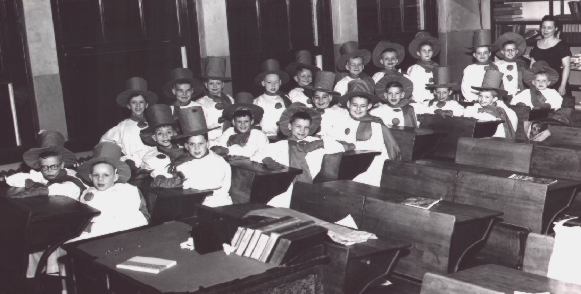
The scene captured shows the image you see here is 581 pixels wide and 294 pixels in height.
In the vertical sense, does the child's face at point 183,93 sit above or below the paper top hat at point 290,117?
above

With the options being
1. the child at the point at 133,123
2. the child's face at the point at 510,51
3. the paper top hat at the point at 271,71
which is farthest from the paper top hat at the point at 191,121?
the child's face at the point at 510,51

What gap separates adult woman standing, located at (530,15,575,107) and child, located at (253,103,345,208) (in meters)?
4.13

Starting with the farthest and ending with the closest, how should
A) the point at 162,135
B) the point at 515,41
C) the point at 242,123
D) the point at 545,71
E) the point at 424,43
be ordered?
the point at 424,43, the point at 515,41, the point at 545,71, the point at 242,123, the point at 162,135

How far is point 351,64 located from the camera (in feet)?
29.3

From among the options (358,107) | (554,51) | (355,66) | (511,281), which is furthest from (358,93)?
(554,51)

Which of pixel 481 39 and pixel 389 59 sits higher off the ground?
pixel 481 39

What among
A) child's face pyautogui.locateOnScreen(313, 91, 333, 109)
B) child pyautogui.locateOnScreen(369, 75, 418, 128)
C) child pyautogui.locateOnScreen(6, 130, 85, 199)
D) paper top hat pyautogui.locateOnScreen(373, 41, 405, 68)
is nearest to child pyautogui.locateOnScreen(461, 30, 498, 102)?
paper top hat pyautogui.locateOnScreen(373, 41, 405, 68)

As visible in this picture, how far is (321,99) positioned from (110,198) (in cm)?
289

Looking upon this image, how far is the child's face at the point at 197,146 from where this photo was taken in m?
5.67

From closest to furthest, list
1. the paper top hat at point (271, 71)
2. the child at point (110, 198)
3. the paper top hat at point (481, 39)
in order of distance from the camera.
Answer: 1. the child at point (110, 198)
2. the paper top hat at point (271, 71)
3. the paper top hat at point (481, 39)

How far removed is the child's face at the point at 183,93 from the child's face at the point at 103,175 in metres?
2.12

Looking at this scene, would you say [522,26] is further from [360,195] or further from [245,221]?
[245,221]

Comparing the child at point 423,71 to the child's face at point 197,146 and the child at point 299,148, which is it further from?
the child's face at point 197,146

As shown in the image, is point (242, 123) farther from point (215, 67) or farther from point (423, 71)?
point (423, 71)
